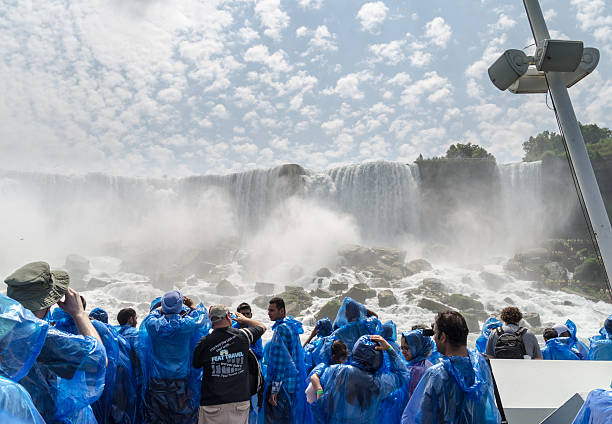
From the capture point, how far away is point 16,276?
5.29ft

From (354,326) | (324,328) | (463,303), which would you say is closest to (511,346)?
(354,326)

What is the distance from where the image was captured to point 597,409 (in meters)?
1.33

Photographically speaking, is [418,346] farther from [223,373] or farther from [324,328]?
[223,373]

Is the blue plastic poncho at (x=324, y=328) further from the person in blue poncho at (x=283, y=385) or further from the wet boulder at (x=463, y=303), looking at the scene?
the wet boulder at (x=463, y=303)

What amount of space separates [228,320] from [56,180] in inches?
1354

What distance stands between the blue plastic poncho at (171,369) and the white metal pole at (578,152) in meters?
3.29

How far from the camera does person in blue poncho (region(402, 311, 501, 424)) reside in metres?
1.80

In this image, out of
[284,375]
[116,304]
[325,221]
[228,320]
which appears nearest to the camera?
[228,320]

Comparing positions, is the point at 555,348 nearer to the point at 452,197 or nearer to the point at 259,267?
the point at 259,267

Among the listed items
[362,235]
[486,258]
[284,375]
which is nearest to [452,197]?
[486,258]

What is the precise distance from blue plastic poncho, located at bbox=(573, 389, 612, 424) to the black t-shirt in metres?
1.89

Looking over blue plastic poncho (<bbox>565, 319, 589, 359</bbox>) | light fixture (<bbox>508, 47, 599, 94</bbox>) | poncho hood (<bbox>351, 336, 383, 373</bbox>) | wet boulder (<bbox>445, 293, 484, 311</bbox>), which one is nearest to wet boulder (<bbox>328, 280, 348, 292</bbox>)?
wet boulder (<bbox>445, 293, 484, 311</bbox>)

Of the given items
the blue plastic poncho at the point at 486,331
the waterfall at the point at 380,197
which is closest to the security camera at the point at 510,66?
the blue plastic poncho at the point at 486,331

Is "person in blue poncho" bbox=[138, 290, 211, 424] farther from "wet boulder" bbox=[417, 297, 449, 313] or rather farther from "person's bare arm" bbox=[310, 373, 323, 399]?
"wet boulder" bbox=[417, 297, 449, 313]
